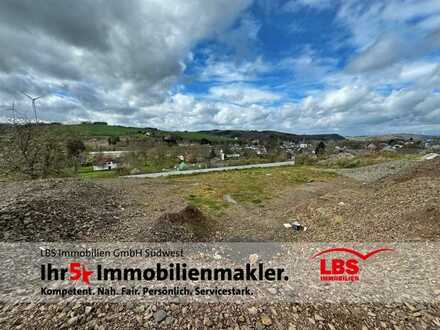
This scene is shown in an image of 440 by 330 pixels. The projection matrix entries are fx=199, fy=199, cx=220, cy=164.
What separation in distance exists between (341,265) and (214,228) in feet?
13.6

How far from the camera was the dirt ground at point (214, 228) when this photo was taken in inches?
112

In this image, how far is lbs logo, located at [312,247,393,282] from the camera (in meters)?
4.08

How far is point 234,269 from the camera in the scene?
4191mm

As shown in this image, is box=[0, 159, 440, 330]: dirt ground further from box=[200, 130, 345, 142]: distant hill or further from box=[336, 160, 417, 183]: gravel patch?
box=[200, 130, 345, 142]: distant hill

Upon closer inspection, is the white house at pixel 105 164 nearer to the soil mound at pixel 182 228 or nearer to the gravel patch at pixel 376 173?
the soil mound at pixel 182 228

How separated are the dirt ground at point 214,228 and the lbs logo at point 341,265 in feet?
2.66

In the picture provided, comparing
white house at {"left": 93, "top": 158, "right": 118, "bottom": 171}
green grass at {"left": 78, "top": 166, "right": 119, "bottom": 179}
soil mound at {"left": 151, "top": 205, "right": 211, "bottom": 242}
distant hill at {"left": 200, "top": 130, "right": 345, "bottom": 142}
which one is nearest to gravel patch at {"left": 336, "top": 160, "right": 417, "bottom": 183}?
soil mound at {"left": 151, "top": 205, "right": 211, "bottom": 242}

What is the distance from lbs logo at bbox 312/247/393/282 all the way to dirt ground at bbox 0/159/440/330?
2.66ft

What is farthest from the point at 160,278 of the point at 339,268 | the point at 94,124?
the point at 94,124

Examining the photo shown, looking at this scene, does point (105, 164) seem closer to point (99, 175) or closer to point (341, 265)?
point (99, 175)

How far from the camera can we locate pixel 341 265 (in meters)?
4.50

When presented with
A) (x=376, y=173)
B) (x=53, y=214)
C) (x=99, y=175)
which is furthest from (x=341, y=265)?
(x=99, y=175)

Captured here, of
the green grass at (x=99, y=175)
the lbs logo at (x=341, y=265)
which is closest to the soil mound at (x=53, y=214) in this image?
the lbs logo at (x=341, y=265)

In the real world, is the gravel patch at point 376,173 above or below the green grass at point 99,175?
above
